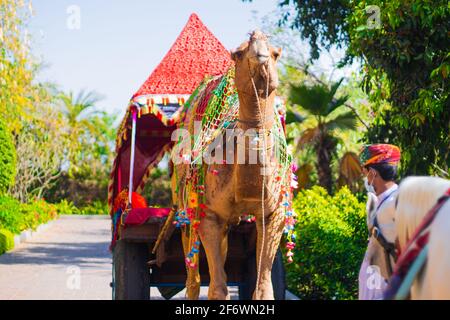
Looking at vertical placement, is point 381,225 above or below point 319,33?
below

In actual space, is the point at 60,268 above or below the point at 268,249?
below

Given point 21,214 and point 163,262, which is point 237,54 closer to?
point 163,262

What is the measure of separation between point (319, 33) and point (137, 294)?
1005 centimetres

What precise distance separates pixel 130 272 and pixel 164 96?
6.76ft

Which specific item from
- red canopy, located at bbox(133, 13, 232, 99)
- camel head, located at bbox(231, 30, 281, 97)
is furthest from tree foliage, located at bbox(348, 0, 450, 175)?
camel head, located at bbox(231, 30, 281, 97)

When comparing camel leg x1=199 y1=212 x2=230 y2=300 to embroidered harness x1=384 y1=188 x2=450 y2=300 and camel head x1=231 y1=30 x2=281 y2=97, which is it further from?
A: embroidered harness x1=384 y1=188 x2=450 y2=300

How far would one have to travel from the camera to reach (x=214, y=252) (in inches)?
237

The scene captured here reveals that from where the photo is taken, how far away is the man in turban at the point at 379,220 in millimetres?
5055

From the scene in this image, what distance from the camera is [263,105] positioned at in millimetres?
5441

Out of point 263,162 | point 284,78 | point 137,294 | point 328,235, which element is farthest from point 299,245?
point 284,78

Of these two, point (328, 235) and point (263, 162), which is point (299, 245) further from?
point (263, 162)

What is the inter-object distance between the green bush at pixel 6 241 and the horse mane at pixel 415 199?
16137 mm

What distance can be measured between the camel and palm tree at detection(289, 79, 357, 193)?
1187cm

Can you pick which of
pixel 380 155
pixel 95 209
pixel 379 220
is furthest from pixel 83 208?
pixel 379 220
